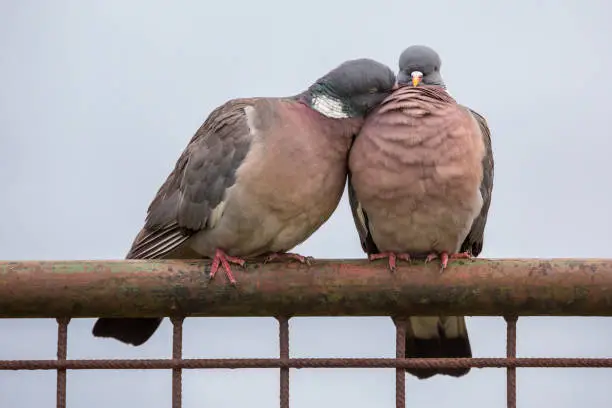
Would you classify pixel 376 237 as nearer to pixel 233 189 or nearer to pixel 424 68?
pixel 233 189

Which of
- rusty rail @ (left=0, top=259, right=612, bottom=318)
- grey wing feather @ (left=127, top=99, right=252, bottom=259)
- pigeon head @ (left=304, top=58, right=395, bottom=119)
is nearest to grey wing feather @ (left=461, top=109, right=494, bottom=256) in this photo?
pigeon head @ (left=304, top=58, right=395, bottom=119)

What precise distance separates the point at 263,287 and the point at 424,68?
2053mm

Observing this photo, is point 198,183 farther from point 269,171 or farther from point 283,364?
point 283,364

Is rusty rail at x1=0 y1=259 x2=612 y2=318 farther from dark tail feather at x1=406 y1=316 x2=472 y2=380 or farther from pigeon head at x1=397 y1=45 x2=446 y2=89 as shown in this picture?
pigeon head at x1=397 y1=45 x2=446 y2=89

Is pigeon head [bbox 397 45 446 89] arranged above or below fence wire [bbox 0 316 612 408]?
above

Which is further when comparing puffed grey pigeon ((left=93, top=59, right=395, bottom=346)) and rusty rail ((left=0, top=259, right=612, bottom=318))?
puffed grey pigeon ((left=93, top=59, right=395, bottom=346))

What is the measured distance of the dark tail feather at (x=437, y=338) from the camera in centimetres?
290

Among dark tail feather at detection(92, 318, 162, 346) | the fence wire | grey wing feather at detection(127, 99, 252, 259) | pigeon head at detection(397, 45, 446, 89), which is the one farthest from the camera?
pigeon head at detection(397, 45, 446, 89)

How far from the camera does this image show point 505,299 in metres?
1.73

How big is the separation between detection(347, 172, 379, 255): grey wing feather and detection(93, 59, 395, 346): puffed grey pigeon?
4.9 inches

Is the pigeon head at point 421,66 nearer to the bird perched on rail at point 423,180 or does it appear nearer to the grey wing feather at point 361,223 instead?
the bird perched on rail at point 423,180

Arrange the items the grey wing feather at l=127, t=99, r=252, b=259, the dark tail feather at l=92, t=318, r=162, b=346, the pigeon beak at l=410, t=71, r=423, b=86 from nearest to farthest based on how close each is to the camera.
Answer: the dark tail feather at l=92, t=318, r=162, b=346
the grey wing feather at l=127, t=99, r=252, b=259
the pigeon beak at l=410, t=71, r=423, b=86

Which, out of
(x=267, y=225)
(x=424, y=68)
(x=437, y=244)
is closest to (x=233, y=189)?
(x=267, y=225)

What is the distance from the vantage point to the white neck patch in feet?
10.3
